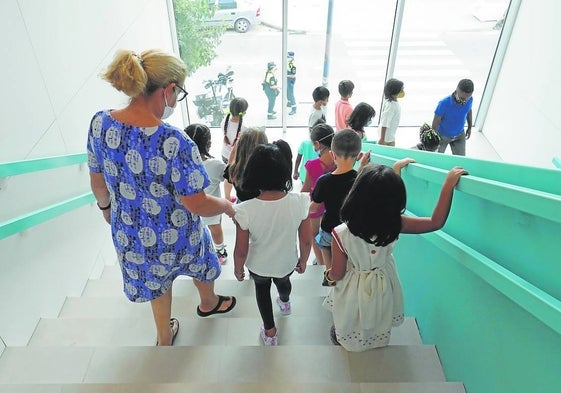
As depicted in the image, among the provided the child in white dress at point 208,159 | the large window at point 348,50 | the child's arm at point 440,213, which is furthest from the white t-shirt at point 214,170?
the large window at point 348,50

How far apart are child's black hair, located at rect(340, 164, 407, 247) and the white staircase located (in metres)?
0.64

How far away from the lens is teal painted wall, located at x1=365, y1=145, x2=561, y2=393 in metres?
1.08

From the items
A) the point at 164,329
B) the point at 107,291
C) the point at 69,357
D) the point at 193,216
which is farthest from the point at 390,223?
the point at 107,291

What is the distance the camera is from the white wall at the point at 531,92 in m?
4.30

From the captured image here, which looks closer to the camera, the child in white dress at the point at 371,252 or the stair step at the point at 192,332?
the child in white dress at the point at 371,252

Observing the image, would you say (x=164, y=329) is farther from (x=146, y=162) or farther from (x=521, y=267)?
(x=521, y=267)

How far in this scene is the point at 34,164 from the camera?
1.89 metres

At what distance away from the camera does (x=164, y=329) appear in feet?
6.28

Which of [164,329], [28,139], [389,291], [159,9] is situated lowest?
[164,329]

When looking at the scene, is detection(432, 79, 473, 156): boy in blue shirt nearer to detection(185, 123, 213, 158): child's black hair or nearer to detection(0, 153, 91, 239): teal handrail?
detection(185, 123, 213, 158): child's black hair

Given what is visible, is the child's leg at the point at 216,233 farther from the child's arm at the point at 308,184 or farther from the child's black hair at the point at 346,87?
the child's black hair at the point at 346,87

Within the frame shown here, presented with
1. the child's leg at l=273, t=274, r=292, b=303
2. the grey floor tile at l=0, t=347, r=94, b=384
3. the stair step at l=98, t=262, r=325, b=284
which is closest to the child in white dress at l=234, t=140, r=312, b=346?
the child's leg at l=273, t=274, r=292, b=303

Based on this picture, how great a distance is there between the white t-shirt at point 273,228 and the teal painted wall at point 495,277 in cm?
59

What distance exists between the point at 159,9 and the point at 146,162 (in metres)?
4.93
